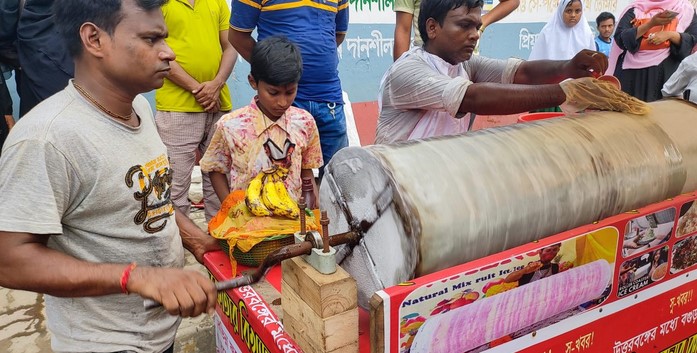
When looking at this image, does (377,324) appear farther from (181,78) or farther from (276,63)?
(181,78)

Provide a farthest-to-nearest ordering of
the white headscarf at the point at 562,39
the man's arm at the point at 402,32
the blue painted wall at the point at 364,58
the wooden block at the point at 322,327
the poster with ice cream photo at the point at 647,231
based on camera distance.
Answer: the blue painted wall at the point at 364,58 < the white headscarf at the point at 562,39 < the man's arm at the point at 402,32 < the poster with ice cream photo at the point at 647,231 < the wooden block at the point at 322,327

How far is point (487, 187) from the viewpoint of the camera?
4.33 feet

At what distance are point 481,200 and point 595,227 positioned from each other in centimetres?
34

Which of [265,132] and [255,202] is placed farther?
[265,132]

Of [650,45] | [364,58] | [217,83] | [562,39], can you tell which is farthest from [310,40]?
[650,45]

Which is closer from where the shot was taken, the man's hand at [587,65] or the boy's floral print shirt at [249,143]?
the man's hand at [587,65]

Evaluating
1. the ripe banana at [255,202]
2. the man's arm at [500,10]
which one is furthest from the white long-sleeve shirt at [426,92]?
the man's arm at [500,10]

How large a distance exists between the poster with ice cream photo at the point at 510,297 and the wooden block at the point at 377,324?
47 millimetres

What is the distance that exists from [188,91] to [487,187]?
6.83 feet

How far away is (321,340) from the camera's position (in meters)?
1.17

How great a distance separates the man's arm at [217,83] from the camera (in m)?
2.91

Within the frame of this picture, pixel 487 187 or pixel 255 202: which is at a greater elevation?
pixel 487 187

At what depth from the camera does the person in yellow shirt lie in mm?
2879

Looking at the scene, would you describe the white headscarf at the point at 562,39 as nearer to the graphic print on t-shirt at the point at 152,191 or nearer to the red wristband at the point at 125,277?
the graphic print on t-shirt at the point at 152,191
